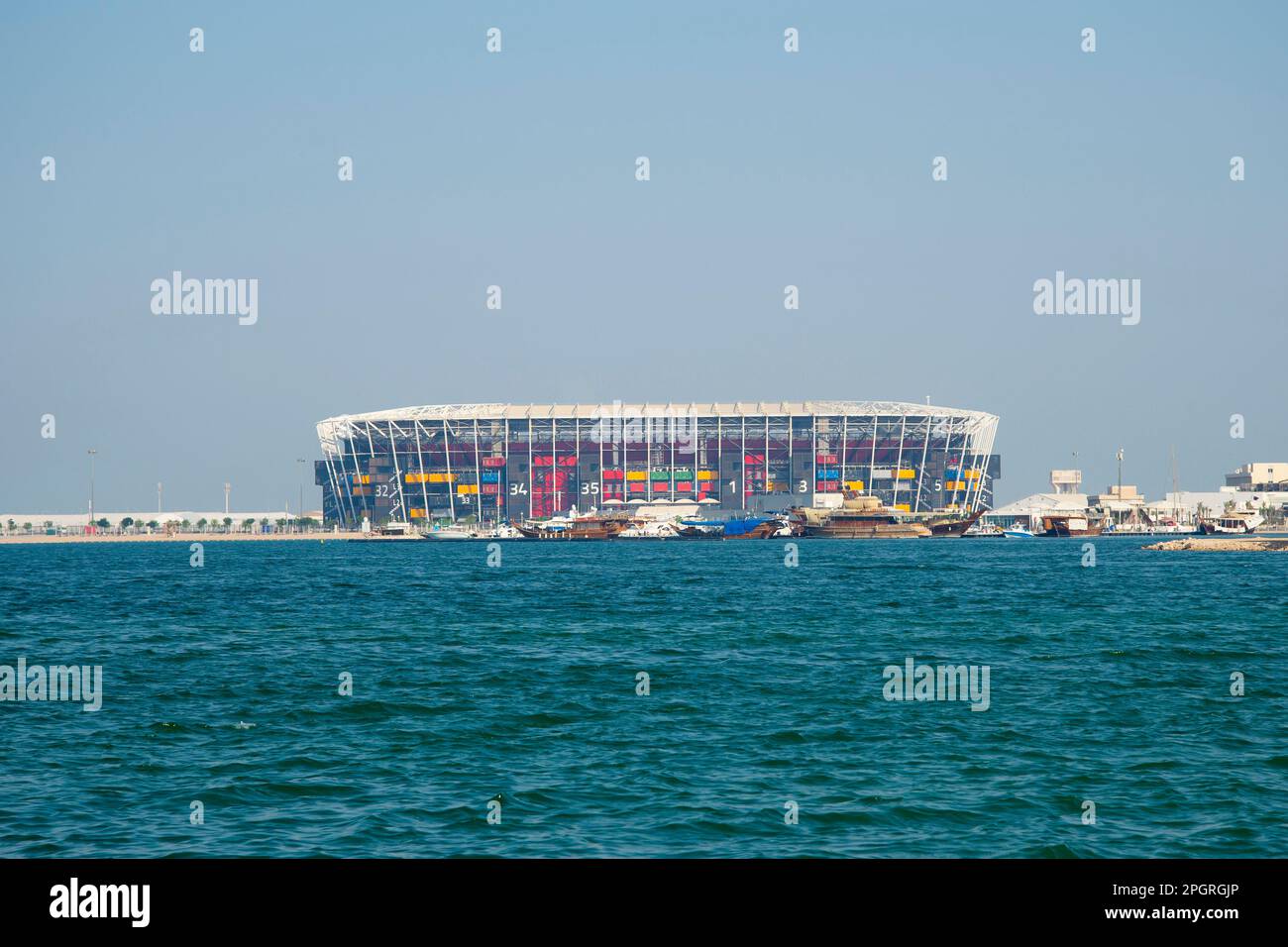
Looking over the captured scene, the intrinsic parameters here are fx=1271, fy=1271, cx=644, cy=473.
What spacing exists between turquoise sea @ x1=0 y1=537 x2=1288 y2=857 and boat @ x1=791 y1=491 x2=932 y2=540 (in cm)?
12806

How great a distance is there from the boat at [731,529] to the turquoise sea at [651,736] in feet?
452

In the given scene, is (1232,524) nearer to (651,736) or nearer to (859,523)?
(859,523)

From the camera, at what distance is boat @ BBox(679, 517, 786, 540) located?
7338 inches

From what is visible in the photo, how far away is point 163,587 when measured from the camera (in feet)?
226

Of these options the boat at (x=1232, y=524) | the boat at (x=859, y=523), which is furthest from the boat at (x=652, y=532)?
the boat at (x=1232, y=524)

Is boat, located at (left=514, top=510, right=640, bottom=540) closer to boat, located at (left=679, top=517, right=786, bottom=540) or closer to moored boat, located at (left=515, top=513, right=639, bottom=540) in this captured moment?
moored boat, located at (left=515, top=513, right=639, bottom=540)

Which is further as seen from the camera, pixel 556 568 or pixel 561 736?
pixel 556 568

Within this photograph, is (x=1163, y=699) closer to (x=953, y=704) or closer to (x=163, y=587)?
(x=953, y=704)

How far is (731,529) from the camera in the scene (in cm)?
18788

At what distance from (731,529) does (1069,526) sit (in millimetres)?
49732
